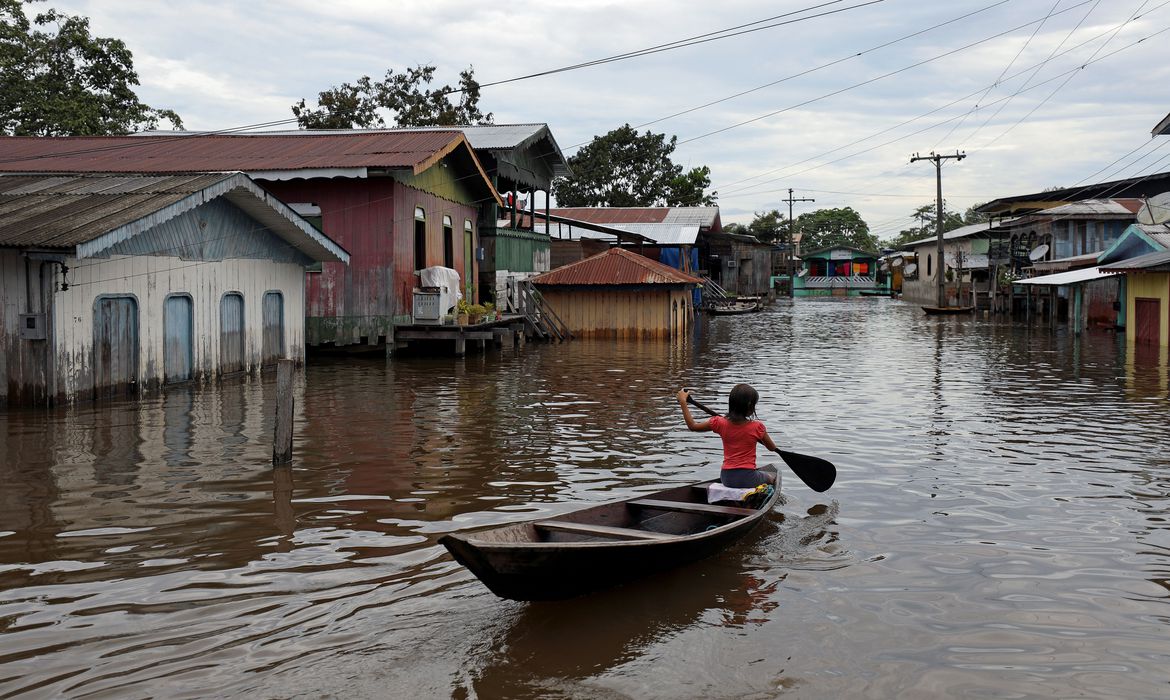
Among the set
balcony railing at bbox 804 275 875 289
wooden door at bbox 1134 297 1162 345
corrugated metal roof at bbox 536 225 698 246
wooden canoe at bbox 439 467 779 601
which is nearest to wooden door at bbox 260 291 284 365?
wooden canoe at bbox 439 467 779 601

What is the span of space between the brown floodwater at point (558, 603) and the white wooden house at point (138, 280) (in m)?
1.02

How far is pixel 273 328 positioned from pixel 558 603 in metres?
16.0

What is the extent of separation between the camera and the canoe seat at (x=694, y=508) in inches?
321

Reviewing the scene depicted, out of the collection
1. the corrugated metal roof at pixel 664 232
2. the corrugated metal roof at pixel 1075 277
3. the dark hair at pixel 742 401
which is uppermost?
the corrugated metal roof at pixel 664 232

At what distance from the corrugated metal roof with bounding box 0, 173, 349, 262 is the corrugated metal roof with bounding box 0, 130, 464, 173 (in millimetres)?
3890

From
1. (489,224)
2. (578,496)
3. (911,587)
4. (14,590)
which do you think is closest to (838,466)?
(578,496)

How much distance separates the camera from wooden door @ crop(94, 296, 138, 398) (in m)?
15.7

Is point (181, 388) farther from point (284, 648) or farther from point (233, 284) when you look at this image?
point (284, 648)

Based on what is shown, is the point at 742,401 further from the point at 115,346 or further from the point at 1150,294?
the point at 1150,294

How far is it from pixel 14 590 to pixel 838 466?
27.9ft

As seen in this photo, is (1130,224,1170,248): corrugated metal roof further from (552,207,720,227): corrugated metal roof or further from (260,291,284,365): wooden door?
(260,291,284,365): wooden door

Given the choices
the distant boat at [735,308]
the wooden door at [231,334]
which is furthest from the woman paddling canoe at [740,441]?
the distant boat at [735,308]

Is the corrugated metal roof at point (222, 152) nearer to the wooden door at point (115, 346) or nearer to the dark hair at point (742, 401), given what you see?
the wooden door at point (115, 346)

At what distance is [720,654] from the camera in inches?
239
